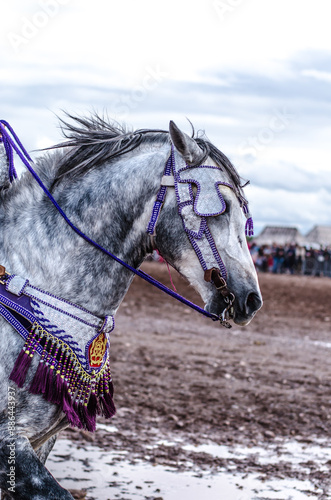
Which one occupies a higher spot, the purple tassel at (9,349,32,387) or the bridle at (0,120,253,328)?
the bridle at (0,120,253,328)

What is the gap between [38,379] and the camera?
3.04m

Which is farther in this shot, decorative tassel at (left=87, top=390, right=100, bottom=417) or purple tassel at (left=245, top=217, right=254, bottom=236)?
purple tassel at (left=245, top=217, right=254, bottom=236)

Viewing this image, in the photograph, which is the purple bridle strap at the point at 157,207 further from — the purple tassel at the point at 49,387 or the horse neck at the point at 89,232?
the purple tassel at the point at 49,387

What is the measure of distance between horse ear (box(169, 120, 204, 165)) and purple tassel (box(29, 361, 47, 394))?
1132 mm

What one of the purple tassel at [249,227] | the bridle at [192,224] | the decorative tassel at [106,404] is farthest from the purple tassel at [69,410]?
the purple tassel at [249,227]

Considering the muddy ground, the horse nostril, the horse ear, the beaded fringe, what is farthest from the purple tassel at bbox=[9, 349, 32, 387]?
the muddy ground

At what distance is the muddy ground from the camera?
6664mm

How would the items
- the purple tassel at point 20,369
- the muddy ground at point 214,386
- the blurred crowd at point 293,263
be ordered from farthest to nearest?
the blurred crowd at point 293,263, the muddy ground at point 214,386, the purple tassel at point 20,369

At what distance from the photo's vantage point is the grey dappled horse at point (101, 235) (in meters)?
3.10

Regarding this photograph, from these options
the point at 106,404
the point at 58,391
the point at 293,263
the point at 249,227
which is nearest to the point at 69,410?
the point at 58,391

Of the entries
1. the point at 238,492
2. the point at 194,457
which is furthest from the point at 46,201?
the point at 194,457

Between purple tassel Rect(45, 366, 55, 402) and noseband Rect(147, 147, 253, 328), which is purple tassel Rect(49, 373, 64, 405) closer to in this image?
purple tassel Rect(45, 366, 55, 402)

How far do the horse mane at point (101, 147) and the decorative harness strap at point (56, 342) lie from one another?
0.58m

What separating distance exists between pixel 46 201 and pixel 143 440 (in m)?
3.94
